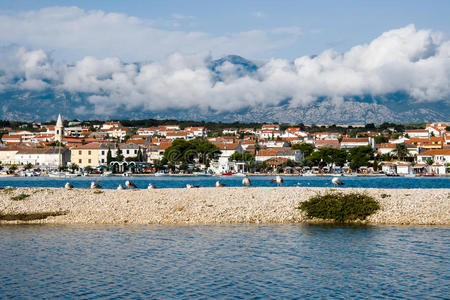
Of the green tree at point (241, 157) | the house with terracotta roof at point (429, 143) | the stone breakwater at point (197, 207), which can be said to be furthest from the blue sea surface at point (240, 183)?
the house with terracotta roof at point (429, 143)

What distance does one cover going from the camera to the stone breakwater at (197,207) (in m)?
28.1

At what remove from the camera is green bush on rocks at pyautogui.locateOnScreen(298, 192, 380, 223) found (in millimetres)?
28266

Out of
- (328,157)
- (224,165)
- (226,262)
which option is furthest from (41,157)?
(226,262)

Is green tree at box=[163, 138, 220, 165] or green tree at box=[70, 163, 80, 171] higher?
green tree at box=[163, 138, 220, 165]

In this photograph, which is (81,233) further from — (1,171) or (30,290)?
(1,171)

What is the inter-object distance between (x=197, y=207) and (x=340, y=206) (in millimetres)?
7357

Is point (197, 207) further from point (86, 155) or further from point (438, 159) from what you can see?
point (86, 155)

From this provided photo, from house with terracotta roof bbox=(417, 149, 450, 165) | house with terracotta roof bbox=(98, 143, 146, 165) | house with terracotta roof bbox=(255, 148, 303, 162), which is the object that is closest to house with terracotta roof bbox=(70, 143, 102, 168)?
house with terracotta roof bbox=(98, 143, 146, 165)

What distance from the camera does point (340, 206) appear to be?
93.5 feet

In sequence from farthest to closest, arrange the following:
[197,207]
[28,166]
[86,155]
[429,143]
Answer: [429,143] < [86,155] < [28,166] < [197,207]

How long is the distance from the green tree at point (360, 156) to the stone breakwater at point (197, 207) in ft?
321

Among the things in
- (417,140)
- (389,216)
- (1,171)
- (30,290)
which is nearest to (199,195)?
→ (389,216)

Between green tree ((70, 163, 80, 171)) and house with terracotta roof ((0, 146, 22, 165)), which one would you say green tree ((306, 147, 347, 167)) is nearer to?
green tree ((70, 163, 80, 171))

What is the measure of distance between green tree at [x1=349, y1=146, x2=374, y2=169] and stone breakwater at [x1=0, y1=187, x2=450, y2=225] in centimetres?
9783
